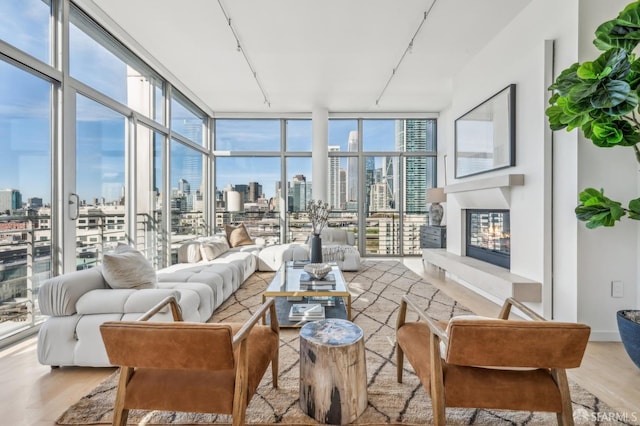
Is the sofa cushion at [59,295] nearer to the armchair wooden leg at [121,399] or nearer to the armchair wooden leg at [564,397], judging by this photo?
the armchair wooden leg at [121,399]

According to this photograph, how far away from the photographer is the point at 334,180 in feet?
22.3

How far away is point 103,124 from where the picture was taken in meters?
3.39

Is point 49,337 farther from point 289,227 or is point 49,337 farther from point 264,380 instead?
point 289,227

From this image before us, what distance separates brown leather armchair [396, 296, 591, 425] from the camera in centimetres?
117

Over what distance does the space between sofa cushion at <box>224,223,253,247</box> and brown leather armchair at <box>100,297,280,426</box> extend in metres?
4.31

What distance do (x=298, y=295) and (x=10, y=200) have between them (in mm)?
2471

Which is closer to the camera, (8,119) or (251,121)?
(8,119)

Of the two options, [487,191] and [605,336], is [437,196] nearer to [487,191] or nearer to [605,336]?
[487,191]

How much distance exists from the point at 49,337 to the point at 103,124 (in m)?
2.34

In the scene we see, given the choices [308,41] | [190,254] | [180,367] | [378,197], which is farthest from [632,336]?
[378,197]

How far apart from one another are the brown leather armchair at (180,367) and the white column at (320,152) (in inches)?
198

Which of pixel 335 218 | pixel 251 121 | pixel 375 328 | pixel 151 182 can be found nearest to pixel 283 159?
pixel 251 121

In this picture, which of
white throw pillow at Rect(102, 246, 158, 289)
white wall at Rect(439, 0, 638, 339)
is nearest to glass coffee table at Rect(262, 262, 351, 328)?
white throw pillow at Rect(102, 246, 158, 289)

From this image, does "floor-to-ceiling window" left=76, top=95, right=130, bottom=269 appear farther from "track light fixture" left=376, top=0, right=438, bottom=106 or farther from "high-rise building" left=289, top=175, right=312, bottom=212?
"track light fixture" left=376, top=0, right=438, bottom=106
